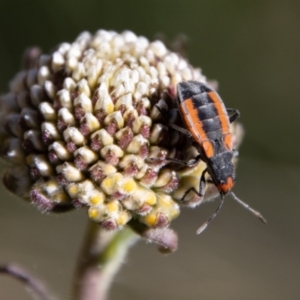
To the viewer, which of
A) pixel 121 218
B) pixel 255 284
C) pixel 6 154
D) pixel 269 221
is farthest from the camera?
pixel 269 221

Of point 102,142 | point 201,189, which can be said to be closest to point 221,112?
point 201,189

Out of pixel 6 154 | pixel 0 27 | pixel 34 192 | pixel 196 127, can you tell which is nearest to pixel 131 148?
pixel 196 127

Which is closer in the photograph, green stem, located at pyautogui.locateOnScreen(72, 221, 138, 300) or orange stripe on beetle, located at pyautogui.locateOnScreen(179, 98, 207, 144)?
orange stripe on beetle, located at pyautogui.locateOnScreen(179, 98, 207, 144)

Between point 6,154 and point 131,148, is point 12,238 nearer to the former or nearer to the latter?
point 6,154

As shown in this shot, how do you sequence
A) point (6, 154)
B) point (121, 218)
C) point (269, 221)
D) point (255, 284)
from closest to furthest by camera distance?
point (121, 218) < point (6, 154) < point (255, 284) < point (269, 221)

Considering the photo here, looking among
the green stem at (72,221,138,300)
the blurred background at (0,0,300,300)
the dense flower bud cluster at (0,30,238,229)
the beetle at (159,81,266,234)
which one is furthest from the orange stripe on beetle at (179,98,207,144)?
the blurred background at (0,0,300,300)

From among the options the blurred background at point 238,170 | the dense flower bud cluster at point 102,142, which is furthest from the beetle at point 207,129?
the blurred background at point 238,170

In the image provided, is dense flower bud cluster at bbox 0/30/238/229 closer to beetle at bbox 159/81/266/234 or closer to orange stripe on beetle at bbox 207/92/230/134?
beetle at bbox 159/81/266/234
